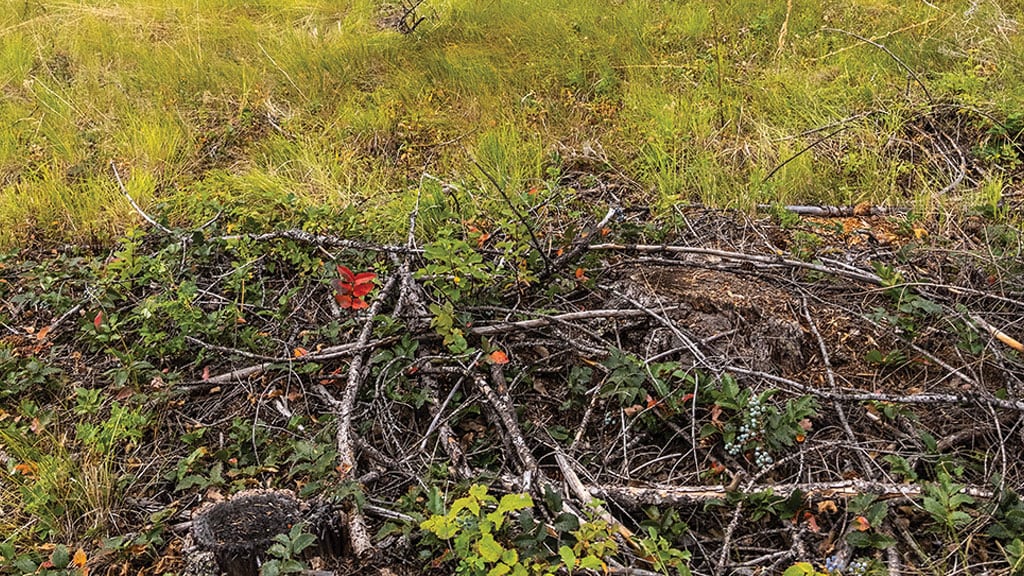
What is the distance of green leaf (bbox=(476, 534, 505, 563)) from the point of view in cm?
160

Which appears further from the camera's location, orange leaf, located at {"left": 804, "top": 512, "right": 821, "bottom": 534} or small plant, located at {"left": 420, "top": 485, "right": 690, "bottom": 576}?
orange leaf, located at {"left": 804, "top": 512, "right": 821, "bottom": 534}

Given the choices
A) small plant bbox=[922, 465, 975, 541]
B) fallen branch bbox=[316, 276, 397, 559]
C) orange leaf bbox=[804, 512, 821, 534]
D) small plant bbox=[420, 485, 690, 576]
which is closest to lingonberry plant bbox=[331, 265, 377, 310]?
fallen branch bbox=[316, 276, 397, 559]

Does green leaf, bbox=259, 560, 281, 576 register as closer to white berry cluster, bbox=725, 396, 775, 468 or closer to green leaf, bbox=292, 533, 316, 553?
green leaf, bbox=292, 533, 316, 553

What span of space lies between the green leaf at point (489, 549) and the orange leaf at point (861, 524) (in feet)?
2.85

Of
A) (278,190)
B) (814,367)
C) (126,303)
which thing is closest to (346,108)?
(278,190)

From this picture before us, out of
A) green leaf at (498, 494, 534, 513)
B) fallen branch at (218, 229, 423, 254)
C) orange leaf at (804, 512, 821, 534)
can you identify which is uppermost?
fallen branch at (218, 229, 423, 254)

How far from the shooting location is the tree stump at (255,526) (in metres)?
1.75

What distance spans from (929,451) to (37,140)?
4.78 meters

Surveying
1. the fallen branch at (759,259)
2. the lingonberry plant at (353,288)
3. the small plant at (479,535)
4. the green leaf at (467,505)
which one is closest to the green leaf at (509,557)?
the small plant at (479,535)

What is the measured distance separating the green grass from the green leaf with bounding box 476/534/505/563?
72.0 inches

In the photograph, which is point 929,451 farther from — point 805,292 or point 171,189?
point 171,189

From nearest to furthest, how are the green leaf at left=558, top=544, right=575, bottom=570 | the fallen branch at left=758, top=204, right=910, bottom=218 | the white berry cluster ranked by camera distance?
the green leaf at left=558, top=544, right=575, bottom=570 → the white berry cluster → the fallen branch at left=758, top=204, right=910, bottom=218

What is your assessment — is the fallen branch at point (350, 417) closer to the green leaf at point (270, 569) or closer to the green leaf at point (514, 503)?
the green leaf at point (270, 569)

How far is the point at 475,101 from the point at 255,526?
3.00m
